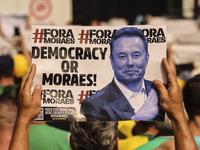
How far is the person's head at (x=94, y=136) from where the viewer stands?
87.0 inches

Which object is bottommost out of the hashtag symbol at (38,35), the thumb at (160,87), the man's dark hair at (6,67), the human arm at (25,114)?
the human arm at (25,114)

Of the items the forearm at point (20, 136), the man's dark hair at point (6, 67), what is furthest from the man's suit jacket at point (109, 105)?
the man's dark hair at point (6, 67)

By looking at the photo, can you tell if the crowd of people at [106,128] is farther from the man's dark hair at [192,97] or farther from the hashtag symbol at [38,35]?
the hashtag symbol at [38,35]

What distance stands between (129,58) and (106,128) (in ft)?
1.65

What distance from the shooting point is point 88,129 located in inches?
88.7

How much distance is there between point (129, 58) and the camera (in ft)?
7.45

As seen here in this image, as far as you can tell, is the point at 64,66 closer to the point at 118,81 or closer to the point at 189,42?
the point at 118,81

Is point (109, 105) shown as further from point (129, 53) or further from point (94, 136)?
point (129, 53)

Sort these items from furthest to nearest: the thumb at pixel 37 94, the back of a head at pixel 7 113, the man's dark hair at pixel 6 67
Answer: the man's dark hair at pixel 6 67 < the back of a head at pixel 7 113 < the thumb at pixel 37 94

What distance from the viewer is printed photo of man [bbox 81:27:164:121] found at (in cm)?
227

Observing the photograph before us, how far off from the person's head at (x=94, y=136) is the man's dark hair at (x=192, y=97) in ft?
2.80

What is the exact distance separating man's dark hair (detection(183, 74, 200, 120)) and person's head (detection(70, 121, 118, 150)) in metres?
0.85

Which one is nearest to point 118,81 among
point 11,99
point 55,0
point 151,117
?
point 151,117

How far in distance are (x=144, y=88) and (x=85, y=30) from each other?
0.57 meters
